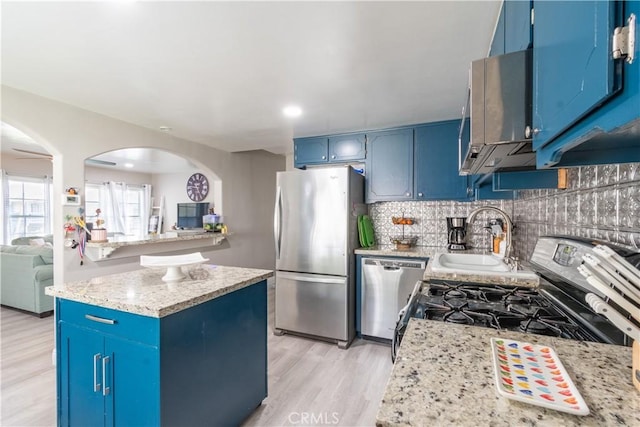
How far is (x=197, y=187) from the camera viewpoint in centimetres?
695

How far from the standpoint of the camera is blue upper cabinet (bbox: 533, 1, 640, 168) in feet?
1.36

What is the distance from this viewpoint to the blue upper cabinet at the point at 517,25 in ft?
2.95

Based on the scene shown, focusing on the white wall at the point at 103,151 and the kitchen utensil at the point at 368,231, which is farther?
the kitchen utensil at the point at 368,231

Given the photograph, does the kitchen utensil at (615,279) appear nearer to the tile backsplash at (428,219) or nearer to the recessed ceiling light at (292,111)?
the recessed ceiling light at (292,111)

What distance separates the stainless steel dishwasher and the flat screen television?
3530 mm

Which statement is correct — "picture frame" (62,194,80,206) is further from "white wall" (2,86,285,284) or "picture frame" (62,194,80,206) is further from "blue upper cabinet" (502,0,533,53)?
"blue upper cabinet" (502,0,533,53)

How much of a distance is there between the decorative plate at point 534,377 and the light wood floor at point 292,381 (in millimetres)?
1479

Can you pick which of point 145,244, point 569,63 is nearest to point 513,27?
point 569,63

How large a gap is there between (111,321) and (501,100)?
180 cm

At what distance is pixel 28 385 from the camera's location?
2178 mm

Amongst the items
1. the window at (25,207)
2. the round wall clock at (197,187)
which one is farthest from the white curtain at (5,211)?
the round wall clock at (197,187)

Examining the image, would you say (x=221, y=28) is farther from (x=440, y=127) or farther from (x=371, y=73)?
(x=440, y=127)

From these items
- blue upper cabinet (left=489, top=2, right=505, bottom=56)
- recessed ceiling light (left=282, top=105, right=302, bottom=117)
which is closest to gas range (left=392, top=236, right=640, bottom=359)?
blue upper cabinet (left=489, top=2, right=505, bottom=56)

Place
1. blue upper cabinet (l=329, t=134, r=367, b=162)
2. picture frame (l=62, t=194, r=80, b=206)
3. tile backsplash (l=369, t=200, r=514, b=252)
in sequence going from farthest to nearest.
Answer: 1. blue upper cabinet (l=329, t=134, r=367, b=162)
2. tile backsplash (l=369, t=200, r=514, b=252)
3. picture frame (l=62, t=194, r=80, b=206)
